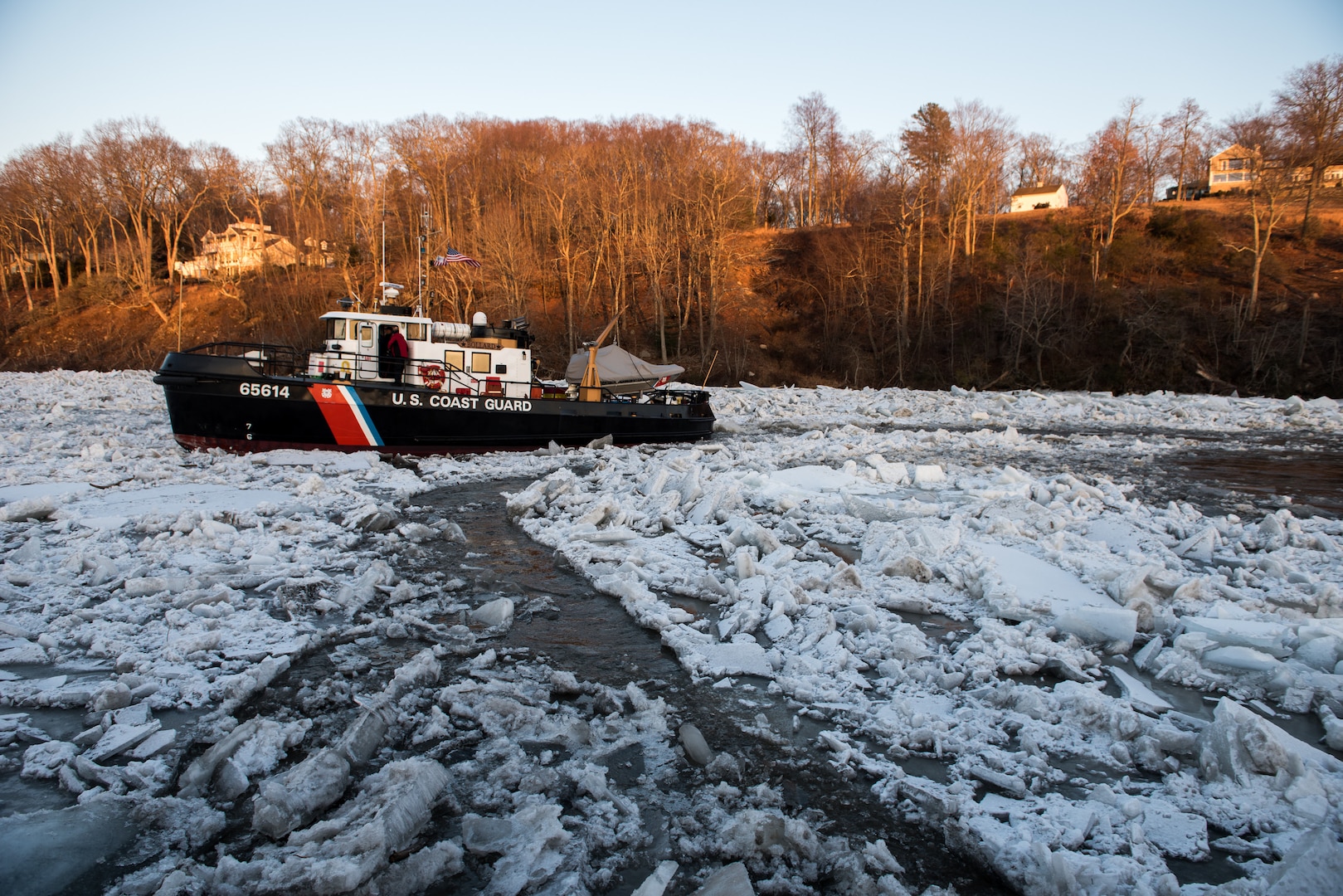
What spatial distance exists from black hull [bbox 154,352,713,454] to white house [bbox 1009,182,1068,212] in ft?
158

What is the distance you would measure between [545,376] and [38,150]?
42498 mm

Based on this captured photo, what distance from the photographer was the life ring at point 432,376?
580 inches

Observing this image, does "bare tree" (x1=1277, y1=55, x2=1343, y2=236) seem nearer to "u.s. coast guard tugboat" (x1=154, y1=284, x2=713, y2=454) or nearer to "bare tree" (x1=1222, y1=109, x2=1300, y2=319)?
"bare tree" (x1=1222, y1=109, x2=1300, y2=319)

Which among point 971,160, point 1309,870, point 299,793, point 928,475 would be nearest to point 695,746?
point 299,793

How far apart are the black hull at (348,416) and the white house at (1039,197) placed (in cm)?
4825

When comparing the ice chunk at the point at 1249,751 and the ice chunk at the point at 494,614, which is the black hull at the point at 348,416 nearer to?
the ice chunk at the point at 494,614

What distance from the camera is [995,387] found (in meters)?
32.8

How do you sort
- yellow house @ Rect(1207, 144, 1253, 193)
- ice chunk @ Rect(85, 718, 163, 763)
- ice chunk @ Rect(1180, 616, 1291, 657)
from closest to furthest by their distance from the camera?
1. ice chunk @ Rect(85, 718, 163, 763)
2. ice chunk @ Rect(1180, 616, 1291, 657)
3. yellow house @ Rect(1207, 144, 1253, 193)

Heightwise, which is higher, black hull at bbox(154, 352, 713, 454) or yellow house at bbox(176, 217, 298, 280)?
yellow house at bbox(176, 217, 298, 280)

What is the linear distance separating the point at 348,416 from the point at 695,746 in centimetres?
1190

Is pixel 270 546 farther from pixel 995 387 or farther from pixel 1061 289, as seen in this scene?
pixel 1061 289

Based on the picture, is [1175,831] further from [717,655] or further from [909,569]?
[909,569]

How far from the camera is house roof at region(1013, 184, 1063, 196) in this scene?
173 feet

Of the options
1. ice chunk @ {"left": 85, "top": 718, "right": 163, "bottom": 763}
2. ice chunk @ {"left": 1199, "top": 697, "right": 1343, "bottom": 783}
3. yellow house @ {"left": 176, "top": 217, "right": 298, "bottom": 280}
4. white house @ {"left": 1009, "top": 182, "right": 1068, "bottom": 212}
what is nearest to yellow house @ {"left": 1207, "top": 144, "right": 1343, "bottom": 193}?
white house @ {"left": 1009, "top": 182, "right": 1068, "bottom": 212}
